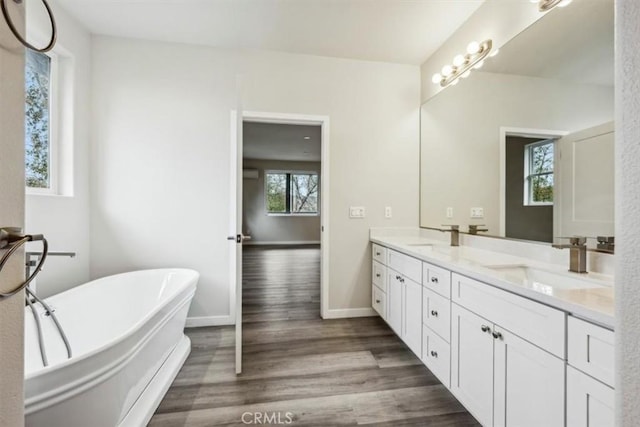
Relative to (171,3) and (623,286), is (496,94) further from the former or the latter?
(171,3)

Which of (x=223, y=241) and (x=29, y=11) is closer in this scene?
(x=29, y=11)

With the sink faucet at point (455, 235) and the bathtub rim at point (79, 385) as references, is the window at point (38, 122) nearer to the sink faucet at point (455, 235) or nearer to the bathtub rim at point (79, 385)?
the bathtub rim at point (79, 385)

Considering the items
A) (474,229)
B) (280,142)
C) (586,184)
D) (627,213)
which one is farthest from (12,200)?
(280,142)

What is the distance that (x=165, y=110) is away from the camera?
2.56 meters

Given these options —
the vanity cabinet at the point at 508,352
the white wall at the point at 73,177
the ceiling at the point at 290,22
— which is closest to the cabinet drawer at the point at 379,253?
the vanity cabinet at the point at 508,352

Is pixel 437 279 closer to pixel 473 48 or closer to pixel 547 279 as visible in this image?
pixel 547 279

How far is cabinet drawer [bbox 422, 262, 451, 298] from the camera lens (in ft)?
5.43

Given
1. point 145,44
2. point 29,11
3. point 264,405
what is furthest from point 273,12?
point 264,405

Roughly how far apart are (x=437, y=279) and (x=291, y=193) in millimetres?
6774

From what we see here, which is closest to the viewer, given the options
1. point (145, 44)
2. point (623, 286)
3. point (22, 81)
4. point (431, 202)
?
point (623, 286)

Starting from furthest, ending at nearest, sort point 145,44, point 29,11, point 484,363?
1. point 145,44
2. point 29,11
3. point 484,363

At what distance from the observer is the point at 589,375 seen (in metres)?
0.91

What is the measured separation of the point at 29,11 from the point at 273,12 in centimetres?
157

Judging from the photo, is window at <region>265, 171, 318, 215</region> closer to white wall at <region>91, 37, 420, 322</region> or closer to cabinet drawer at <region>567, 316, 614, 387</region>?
white wall at <region>91, 37, 420, 322</region>
